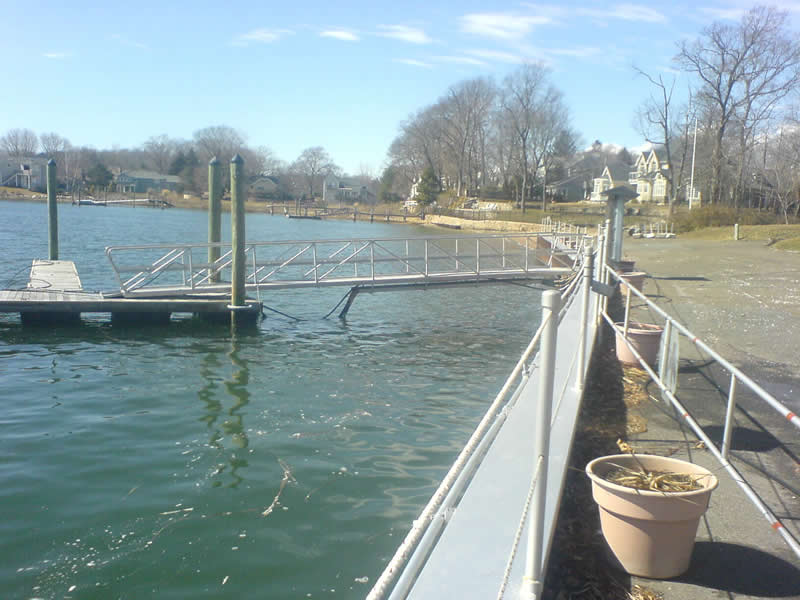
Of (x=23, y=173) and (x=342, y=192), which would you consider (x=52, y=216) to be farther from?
(x=342, y=192)

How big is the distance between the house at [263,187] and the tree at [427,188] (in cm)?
4570

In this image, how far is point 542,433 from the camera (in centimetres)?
284

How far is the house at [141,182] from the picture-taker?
145 metres

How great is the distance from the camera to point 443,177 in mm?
114438

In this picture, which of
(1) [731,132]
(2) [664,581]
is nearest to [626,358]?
(2) [664,581]

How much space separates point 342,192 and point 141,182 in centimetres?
4444

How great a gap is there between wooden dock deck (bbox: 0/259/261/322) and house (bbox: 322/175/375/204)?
453 feet

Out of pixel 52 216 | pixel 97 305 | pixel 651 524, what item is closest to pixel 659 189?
pixel 52 216

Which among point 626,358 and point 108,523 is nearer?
point 108,523

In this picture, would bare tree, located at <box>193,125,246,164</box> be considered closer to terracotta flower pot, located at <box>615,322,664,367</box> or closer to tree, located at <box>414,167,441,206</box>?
tree, located at <box>414,167,441,206</box>

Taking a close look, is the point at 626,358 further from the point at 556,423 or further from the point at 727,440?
the point at 727,440

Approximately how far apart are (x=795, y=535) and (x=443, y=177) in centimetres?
11253

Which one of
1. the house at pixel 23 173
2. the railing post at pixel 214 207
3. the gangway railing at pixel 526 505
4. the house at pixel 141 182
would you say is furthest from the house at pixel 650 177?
the house at pixel 23 173

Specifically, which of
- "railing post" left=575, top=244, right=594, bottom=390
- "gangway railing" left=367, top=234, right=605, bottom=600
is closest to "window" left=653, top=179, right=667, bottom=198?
"railing post" left=575, top=244, right=594, bottom=390
